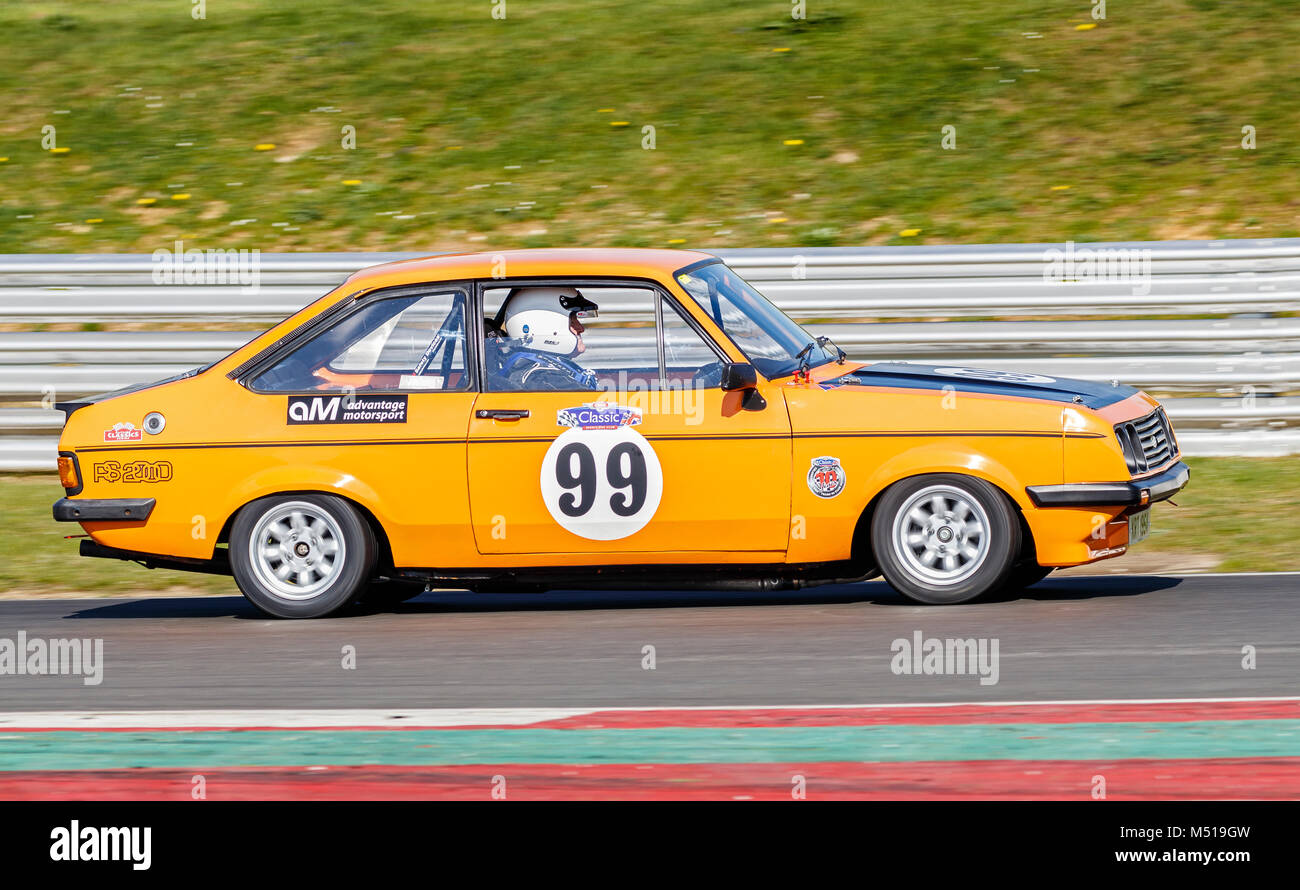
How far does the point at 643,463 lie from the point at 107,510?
2.48 m

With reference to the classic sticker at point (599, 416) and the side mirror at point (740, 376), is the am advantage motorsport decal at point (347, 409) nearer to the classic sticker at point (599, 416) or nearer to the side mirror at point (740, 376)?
the classic sticker at point (599, 416)

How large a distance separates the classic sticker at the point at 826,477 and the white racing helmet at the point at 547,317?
1215 mm

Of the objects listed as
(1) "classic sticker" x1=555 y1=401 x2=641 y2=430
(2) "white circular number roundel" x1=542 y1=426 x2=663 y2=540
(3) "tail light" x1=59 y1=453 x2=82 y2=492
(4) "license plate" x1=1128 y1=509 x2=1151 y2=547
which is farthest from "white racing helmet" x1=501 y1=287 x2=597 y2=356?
(4) "license plate" x1=1128 y1=509 x2=1151 y2=547

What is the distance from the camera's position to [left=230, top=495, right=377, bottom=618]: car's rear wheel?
24.8ft

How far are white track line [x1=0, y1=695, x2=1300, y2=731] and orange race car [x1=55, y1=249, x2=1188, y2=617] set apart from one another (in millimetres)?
1554

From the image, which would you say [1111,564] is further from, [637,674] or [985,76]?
[985,76]

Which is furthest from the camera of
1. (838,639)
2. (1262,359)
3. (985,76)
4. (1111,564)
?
(985,76)

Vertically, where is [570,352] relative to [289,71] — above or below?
below

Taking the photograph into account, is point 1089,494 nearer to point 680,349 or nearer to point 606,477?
point 680,349

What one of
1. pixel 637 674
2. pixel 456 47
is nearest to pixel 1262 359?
pixel 637 674

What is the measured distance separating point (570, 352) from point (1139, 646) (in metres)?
2.74

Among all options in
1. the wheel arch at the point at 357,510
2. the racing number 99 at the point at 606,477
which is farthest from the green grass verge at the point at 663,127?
the racing number 99 at the point at 606,477

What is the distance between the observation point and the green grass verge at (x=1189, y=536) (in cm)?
859

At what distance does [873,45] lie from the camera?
17516 mm
